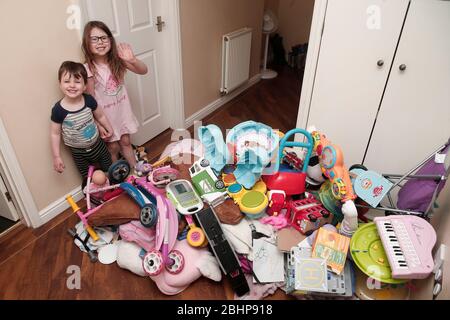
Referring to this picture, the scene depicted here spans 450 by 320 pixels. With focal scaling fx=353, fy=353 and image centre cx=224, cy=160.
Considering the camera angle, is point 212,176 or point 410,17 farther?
point 212,176

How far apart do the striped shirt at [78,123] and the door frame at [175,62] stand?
0.90 meters

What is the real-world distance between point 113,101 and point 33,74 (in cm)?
49

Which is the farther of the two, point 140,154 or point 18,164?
point 140,154

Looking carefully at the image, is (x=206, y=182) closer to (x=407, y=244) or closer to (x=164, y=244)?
(x=164, y=244)

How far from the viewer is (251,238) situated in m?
1.81

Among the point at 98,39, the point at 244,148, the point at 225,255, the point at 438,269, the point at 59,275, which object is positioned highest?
the point at 98,39

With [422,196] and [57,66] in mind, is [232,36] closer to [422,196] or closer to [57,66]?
[57,66]

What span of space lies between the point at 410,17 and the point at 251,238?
1375 millimetres

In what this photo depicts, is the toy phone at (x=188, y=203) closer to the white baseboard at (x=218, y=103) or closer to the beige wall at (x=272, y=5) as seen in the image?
the white baseboard at (x=218, y=103)

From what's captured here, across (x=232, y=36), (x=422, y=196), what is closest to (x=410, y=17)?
(x=422, y=196)

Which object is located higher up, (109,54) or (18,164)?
(109,54)

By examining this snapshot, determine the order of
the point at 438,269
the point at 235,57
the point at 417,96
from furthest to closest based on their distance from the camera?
the point at 235,57, the point at 417,96, the point at 438,269

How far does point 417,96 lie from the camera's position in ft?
6.28

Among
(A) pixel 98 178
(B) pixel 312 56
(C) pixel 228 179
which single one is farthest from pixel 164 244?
(B) pixel 312 56
